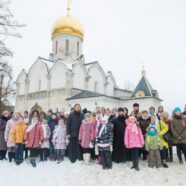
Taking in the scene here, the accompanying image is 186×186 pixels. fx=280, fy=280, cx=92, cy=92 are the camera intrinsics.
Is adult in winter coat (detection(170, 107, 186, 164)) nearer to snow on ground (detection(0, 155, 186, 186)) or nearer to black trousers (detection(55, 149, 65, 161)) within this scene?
snow on ground (detection(0, 155, 186, 186))

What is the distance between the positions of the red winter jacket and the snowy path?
60cm

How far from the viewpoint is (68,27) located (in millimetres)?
32781

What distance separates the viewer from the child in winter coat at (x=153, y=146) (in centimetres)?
729

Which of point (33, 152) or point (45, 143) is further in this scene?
point (45, 143)

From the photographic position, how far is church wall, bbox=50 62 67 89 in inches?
1181

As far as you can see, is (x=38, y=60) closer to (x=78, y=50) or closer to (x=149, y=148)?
(x=78, y=50)

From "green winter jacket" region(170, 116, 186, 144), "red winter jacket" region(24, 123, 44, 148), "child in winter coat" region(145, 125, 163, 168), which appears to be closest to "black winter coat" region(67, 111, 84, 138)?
"red winter jacket" region(24, 123, 44, 148)

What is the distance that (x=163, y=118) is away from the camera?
819 cm

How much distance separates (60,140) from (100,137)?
1.42 meters

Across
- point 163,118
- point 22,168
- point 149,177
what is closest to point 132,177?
point 149,177

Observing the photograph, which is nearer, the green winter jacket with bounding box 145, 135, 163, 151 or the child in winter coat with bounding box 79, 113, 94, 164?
the green winter jacket with bounding box 145, 135, 163, 151

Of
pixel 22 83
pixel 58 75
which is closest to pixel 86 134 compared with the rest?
pixel 58 75

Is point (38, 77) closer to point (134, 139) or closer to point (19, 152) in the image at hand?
point (19, 152)

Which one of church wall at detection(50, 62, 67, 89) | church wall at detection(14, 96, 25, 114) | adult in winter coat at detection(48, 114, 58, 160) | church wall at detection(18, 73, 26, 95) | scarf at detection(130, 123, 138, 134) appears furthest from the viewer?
church wall at detection(18, 73, 26, 95)
